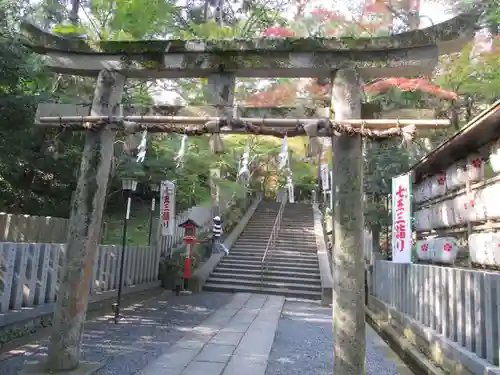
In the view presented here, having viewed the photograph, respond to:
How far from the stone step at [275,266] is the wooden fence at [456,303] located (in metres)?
6.98

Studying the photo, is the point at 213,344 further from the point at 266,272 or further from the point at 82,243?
the point at 266,272

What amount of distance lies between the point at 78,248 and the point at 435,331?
529cm

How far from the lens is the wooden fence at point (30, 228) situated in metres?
8.11

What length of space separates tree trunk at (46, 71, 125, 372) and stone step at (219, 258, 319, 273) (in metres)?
11.2

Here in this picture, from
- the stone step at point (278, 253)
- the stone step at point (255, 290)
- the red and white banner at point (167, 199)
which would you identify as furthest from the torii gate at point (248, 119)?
the stone step at point (278, 253)

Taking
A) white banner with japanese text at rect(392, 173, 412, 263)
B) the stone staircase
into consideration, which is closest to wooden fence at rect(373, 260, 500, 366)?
white banner with japanese text at rect(392, 173, 412, 263)

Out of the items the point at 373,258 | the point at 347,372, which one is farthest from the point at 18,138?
the point at 373,258

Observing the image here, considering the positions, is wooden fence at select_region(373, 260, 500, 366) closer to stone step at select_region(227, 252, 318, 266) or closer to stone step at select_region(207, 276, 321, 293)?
stone step at select_region(207, 276, 321, 293)

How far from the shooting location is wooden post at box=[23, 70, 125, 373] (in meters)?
5.00

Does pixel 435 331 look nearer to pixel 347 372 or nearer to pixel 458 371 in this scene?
pixel 458 371

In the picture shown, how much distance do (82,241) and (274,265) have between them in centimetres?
1169

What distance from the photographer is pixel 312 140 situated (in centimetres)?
505

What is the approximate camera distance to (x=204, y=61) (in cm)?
534

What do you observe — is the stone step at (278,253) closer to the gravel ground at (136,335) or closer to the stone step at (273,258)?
the stone step at (273,258)
